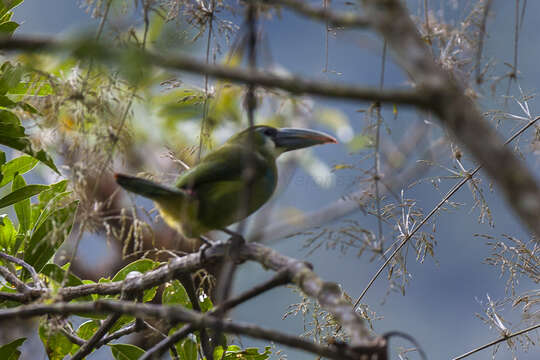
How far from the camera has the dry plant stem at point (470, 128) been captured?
0.77 m

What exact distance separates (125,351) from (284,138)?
113cm

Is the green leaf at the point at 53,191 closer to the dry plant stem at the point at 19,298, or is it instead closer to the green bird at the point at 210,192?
the dry plant stem at the point at 19,298

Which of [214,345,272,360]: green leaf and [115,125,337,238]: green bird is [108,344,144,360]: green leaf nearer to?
[214,345,272,360]: green leaf

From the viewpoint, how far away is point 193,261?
188 centimetres

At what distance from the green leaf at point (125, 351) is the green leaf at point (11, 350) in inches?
14.7

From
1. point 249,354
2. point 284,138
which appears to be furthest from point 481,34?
point 249,354

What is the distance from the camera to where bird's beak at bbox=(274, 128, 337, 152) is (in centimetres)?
246

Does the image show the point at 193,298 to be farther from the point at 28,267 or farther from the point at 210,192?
the point at 28,267

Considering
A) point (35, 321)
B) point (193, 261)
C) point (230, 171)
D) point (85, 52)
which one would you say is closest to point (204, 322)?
point (85, 52)

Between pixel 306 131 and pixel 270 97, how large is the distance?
0.77m

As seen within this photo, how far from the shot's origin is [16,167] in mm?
2498

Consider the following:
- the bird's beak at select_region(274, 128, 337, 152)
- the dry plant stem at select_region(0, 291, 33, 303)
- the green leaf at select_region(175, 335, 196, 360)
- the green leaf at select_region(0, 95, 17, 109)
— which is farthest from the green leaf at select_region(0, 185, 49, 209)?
the bird's beak at select_region(274, 128, 337, 152)

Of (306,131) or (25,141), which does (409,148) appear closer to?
(306,131)

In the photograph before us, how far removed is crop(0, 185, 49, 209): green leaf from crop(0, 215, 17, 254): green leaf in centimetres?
12
